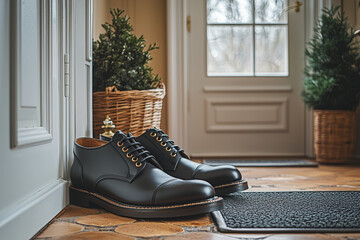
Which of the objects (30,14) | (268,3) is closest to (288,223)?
(30,14)

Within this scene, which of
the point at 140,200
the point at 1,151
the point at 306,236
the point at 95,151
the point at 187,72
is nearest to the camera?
the point at 1,151

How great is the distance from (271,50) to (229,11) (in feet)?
1.33

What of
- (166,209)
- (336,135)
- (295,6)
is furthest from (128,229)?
(295,6)

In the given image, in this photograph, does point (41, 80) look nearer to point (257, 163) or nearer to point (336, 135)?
point (257, 163)

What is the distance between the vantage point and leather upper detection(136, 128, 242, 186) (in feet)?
4.30

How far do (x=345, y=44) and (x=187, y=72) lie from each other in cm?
104

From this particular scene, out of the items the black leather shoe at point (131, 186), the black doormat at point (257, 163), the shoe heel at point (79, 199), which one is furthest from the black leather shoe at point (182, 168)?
the black doormat at point (257, 163)

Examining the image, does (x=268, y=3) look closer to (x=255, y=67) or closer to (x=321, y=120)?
(x=255, y=67)

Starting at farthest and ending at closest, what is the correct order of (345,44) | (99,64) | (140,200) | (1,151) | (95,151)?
(345,44)
(99,64)
(95,151)
(140,200)
(1,151)

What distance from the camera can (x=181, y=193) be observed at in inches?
40.6

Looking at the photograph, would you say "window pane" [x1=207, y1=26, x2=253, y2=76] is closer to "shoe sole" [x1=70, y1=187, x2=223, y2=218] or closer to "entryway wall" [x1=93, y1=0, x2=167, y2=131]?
"entryway wall" [x1=93, y1=0, x2=167, y2=131]

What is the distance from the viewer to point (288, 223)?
1.01m

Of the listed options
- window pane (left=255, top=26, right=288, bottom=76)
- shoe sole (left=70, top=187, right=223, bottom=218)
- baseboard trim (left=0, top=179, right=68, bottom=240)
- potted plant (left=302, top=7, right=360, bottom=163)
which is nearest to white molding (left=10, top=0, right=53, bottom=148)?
baseboard trim (left=0, top=179, right=68, bottom=240)

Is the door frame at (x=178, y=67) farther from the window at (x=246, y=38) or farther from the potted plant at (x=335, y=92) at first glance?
the potted plant at (x=335, y=92)
